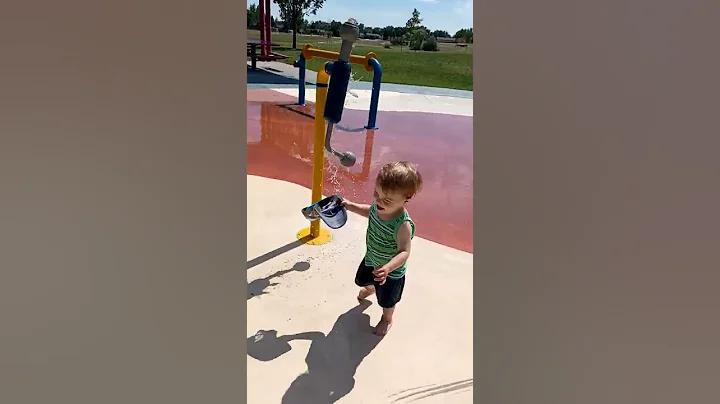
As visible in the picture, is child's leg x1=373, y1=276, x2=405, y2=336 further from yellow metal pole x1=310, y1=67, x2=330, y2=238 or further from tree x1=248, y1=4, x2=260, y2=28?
tree x1=248, y1=4, x2=260, y2=28

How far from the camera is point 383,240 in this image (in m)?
1.67

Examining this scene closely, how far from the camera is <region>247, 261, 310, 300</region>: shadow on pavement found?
1.88 metres

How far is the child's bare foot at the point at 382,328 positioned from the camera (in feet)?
5.42

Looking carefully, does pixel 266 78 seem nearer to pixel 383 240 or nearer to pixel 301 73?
pixel 301 73

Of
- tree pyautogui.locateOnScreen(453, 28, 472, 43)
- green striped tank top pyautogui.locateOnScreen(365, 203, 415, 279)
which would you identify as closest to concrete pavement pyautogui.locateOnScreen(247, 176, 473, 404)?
green striped tank top pyautogui.locateOnScreen(365, 203, 415, 279)

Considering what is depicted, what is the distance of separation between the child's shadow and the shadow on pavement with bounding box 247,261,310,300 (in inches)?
10.1

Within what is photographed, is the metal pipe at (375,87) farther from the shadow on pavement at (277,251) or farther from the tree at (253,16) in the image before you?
the tree at (253,16)
